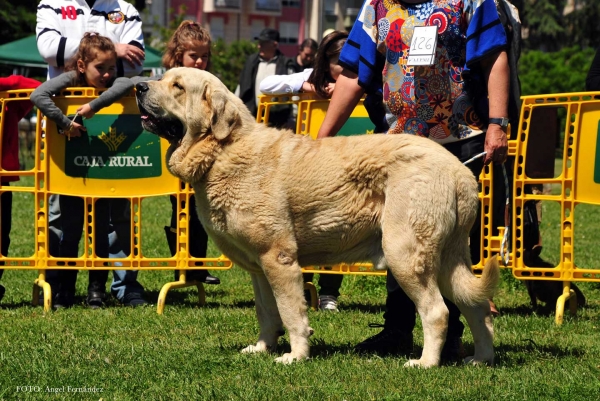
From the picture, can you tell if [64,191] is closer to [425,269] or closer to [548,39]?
[425,269]

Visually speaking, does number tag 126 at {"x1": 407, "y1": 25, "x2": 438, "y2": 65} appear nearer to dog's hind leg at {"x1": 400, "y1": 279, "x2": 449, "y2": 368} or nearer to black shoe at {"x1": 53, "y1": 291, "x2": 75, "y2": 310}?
dog's hind leg at {"x1": 400, "y1": 279, "x2": 449, "y2": 368}

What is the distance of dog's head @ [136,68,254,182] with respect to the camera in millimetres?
5082

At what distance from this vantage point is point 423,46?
506 centimetres

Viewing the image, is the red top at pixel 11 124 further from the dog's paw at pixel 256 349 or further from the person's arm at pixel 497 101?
the person's arm at pixel 497 101

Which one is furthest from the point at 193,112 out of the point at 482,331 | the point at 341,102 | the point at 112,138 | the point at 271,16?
the point at 271,16

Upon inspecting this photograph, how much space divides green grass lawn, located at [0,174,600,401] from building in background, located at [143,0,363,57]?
53.1 m

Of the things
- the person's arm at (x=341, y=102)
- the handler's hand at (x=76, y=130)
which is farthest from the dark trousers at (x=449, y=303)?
the handler's hand at (x=76, y=130)

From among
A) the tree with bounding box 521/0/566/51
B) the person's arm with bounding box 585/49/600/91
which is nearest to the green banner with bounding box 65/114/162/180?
the person's arm with bounding box 585/49/600/91

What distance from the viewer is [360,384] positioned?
4.55 meters

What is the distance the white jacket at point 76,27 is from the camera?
7488 millimetres

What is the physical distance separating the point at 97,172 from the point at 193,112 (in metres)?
2.44

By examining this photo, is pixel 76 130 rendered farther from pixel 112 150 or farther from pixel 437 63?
pixel 437 63

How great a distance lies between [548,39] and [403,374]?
4563 centimetres

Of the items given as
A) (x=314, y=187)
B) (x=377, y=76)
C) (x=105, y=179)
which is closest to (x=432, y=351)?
(x=314, y=187)
